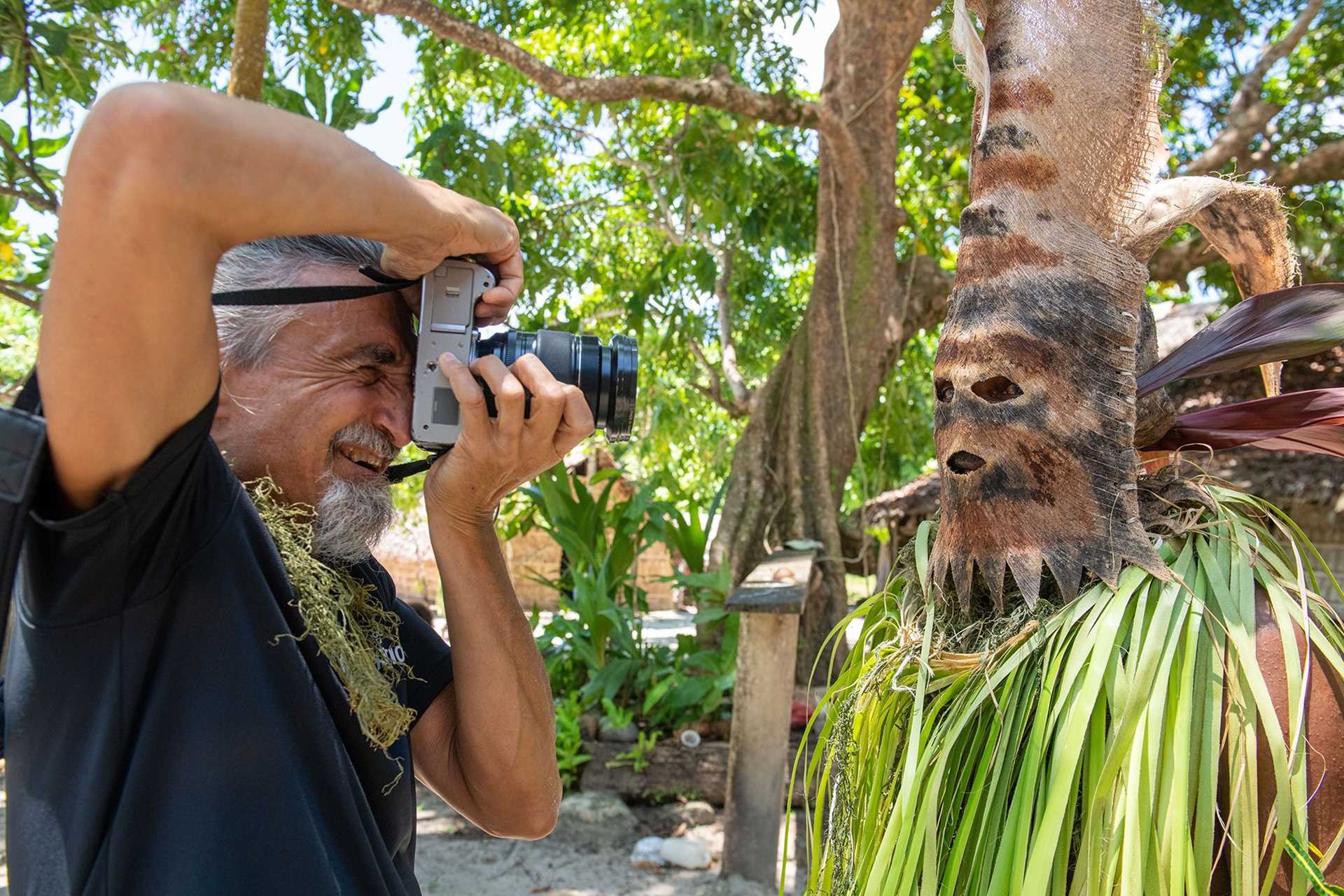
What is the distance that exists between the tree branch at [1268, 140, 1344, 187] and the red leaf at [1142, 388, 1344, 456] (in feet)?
16.1

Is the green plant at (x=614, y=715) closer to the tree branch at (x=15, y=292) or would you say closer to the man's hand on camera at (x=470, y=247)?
the tree branch at (x=15, y=292)

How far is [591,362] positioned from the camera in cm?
122

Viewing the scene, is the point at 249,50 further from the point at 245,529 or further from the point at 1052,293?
the point at 1052,293

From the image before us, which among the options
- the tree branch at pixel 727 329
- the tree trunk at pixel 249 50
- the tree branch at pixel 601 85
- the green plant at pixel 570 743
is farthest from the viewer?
the tree branch at pixel 727 329

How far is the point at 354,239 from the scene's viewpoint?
1.25 metres

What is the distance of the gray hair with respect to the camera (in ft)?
3.81

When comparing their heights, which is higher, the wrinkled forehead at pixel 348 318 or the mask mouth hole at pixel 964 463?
the wrinkled forehead at pixel 348 318

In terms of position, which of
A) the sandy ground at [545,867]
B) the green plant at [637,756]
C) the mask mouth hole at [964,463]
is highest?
the mask mouth hole at [964,463]

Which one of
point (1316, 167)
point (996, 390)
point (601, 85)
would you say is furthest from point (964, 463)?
point (1316, 167)

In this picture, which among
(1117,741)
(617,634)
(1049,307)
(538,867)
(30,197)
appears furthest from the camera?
(617,634)

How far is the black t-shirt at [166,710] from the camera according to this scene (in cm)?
86

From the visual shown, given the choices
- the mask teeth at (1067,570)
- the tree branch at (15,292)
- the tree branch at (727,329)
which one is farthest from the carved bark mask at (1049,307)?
the tree branch at (727,329)

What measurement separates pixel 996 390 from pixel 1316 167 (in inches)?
214

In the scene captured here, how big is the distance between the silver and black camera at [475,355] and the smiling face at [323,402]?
0.29ft
